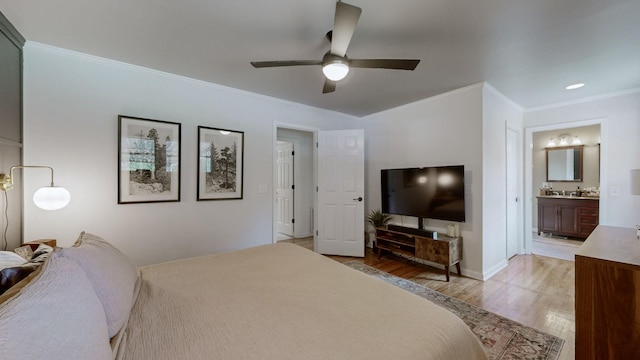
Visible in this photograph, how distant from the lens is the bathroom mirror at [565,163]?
201 inches

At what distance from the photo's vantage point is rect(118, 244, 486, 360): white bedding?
0.86 metres

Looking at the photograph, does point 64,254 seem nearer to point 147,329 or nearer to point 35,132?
point 147,329

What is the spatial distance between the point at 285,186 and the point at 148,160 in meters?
3.06

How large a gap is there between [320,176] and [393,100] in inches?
63.7

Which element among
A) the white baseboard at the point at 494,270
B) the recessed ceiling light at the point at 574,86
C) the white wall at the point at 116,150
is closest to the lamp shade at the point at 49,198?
the white wall at the point at 116,150

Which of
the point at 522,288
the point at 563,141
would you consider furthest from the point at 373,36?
the point at 563,141

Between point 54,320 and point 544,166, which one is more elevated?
point 544,166

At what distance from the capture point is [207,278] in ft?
4.80

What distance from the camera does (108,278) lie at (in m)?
1.06

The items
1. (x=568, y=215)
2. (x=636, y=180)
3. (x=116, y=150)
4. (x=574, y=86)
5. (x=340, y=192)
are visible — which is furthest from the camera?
(x=568, y=215)

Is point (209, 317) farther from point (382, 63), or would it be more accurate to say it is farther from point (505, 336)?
point (505, 336)

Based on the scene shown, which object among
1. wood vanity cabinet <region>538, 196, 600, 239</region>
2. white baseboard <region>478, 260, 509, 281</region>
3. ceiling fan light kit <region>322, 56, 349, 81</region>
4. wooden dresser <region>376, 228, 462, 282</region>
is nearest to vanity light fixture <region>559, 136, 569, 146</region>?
wood vanity cabinet <region>538, 196, 600, 239</region>

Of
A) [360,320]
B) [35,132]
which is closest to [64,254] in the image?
[360,320]

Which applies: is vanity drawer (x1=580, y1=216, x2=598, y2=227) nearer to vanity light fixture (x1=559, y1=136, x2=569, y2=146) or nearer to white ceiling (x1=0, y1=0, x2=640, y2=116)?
vanity light fixture (x1=559, y1=136, x2=569, y2=146)
